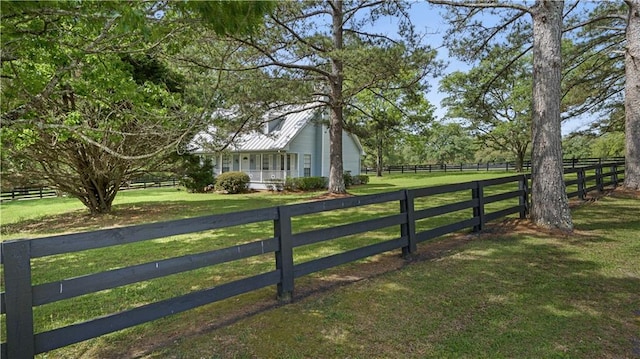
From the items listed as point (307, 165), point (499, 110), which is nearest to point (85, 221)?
point (307, 165)

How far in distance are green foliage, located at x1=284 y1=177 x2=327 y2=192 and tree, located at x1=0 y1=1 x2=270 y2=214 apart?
931 centimetres

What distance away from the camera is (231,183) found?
2156 centimetres

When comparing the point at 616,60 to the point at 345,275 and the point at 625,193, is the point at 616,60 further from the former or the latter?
the point at 345,275

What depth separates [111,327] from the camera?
9.45 ft

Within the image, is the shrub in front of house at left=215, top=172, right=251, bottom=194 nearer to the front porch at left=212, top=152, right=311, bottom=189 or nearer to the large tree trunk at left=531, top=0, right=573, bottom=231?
the front porch at left=212, top=152, right=311, bottom=189

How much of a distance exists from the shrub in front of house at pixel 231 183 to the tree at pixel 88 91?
792 centimetres

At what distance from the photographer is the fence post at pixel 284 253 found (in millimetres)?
3996

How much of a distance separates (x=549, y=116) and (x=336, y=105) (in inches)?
355

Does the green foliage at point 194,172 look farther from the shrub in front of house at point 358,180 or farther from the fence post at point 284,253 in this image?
the fence post at point 284,253

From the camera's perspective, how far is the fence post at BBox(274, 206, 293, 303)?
400cm

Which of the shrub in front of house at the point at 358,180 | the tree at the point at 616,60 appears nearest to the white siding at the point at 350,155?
the shrub in front of house at the point at 358,180

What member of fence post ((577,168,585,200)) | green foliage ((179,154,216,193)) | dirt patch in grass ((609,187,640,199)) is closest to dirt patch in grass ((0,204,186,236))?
green foliage ((179,154,216,193))

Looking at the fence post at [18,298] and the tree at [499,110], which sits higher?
the tree at [499,110]

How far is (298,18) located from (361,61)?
346 centimetres
